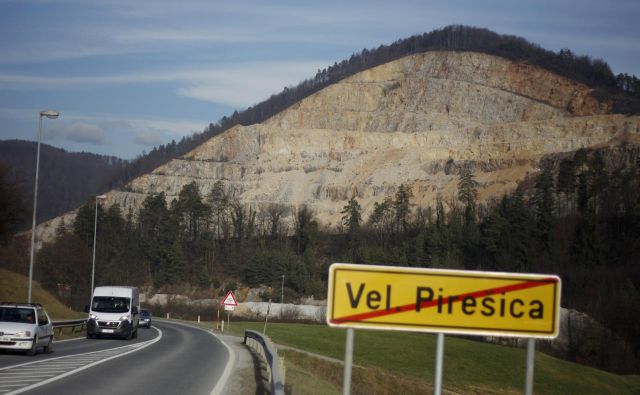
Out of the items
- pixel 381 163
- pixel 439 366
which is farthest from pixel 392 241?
pixel 439 366

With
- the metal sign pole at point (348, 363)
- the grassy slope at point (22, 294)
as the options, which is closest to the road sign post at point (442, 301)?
the metal sign pole at point (348, 363)

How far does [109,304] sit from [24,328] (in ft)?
41.5

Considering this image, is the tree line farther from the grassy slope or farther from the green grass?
the green grass

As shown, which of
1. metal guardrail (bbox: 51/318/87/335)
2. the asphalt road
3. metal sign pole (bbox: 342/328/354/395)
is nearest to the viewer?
metal sign pole (bbox: 342/328/354/395)

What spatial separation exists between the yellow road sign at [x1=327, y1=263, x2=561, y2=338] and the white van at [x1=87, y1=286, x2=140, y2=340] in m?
30.8

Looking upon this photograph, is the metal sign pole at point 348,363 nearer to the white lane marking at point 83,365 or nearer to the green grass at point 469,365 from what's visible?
the white lane marking at point 83,365

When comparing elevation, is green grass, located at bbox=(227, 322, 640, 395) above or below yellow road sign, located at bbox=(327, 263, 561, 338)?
below

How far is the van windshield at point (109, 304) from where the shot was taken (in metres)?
37.3

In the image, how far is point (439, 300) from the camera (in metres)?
7.66

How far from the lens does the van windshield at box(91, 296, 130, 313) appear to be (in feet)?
122

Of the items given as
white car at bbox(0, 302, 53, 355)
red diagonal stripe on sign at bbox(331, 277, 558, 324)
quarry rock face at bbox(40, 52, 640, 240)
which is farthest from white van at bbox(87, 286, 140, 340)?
quarry rock face at bbox(40, 52, 640, 240)

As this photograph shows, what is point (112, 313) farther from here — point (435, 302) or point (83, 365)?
point (435, 302)

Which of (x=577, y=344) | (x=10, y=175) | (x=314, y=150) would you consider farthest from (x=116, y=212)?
(x=577, y=344)

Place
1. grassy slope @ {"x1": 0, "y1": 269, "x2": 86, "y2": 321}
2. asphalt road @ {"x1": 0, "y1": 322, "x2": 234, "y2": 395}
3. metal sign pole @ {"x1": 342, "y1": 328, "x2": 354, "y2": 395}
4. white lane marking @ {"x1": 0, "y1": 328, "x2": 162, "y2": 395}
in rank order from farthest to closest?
grassy slope @ {"x1": 0, "y1": 269, "x2": 86, "y2": 321} → asphalt road @ {"x1": 0, "y1": 322, "x2": 234, "y2": 395} → white lane marking @ {"x1": 0, "y1": 328, "x2": 162, "y2": 395} → metal sign pole @ {"x1": 342, "y1": 328, "x2": 354, "y2": 395}
